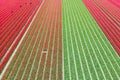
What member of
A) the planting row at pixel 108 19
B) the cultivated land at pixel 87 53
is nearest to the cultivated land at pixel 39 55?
the cultivated land at pixel 87 53

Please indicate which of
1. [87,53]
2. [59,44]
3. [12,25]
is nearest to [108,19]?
[59,44]

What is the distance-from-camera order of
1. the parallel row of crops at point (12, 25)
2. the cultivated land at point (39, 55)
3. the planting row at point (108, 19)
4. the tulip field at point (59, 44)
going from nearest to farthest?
the cultivated land at point (39, 55), the tulip field at point (59, 44), the parallel row of crops at point (12, 25), the planting row at point (108, 19)

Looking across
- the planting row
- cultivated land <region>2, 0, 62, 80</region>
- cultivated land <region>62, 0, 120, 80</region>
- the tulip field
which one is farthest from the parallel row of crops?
the planting row

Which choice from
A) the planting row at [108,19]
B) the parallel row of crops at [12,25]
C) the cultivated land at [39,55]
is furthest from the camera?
the planting row at [108,19]

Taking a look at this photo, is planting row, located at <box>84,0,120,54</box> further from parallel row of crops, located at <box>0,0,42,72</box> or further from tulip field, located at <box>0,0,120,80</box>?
parallel row of crops, located at <box>0,0,42,72</box>

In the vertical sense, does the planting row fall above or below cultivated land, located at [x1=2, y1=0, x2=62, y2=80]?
below

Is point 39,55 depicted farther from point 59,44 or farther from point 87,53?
point 87,53

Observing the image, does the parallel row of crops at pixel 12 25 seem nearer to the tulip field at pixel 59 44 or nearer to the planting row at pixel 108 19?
the tulip field at pixel 59 44

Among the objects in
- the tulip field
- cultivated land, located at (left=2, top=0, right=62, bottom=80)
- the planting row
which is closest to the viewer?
cultivated land, located at (left=2, top=0, right=62, bottom=80)

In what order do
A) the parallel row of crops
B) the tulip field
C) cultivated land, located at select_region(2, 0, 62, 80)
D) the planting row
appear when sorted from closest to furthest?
1. cultivated land, located at select_region(2, 0, 62, 80)
2. the tulip field
3. the parallel row of crops
4. the planting row
